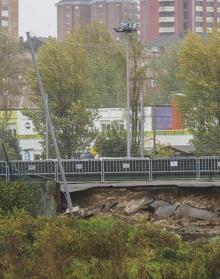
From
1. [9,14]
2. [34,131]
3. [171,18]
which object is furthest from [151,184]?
[171,18]

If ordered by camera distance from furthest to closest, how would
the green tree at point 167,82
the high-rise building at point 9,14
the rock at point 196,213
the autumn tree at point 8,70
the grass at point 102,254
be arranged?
the high-rise building at point 9,14 < the autumn tree at point 8,70 < the green tree at point 167,82 < the rock at point 196,213 < the grass at point 102,254

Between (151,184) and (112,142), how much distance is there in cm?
985

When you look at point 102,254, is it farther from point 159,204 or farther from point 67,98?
point 67,98

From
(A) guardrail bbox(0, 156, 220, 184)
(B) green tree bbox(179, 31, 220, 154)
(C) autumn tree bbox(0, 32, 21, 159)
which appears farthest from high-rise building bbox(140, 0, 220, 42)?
(A) guardrail bbox(0, 156, 220, 184)

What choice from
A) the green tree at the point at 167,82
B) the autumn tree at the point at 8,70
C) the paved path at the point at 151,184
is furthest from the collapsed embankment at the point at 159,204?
the autumn tree at the point at 8,70

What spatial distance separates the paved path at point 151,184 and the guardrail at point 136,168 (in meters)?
0.43

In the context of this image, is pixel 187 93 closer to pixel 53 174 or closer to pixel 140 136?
pixel 140 136

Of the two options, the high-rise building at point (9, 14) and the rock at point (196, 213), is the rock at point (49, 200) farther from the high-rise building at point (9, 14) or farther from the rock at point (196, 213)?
the high-rise building at point (9, 14)

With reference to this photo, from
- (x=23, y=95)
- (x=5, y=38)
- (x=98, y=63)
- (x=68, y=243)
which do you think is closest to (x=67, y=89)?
(x=98, y=63)

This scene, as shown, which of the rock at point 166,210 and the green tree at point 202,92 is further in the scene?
the green tree at point 202,92

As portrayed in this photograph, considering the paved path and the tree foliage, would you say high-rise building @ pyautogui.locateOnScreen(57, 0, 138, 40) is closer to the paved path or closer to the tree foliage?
the tree foliage

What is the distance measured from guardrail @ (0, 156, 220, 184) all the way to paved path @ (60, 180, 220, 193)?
16.9 inches

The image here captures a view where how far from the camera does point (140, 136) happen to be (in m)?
32.2

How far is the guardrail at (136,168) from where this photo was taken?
998 inches
